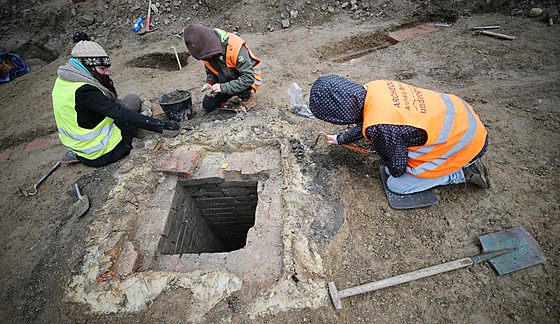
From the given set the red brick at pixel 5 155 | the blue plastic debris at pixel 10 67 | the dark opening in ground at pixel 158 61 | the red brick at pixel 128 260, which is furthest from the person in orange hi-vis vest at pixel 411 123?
the blue plastic debris at pixel 10 67

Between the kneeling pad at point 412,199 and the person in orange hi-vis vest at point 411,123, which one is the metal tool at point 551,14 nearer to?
the person in orange hi-vis vest at point 411,123

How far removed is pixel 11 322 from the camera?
189 cm

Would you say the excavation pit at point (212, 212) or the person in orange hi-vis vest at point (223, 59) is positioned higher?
the person in orange hi-vis vest at point (223, 59)

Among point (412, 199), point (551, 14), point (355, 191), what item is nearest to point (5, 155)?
point (355, 191)

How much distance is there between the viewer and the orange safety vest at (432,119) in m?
1.88

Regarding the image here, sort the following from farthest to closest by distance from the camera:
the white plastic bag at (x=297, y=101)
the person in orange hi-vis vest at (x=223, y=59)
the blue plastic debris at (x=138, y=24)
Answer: the blue plastic debris at (x=138, y=24) < the white plastic bag at (x=297, y=101) < the person in orange hi-vis vest at (x=223, y=59)

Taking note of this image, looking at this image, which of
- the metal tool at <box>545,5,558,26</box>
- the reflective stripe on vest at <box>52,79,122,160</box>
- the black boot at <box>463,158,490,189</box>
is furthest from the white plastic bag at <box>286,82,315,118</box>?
the metal tool at <box>545,5,558,26</box>

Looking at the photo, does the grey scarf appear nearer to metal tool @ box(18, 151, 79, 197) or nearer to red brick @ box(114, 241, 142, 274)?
metal tool @ box(18, 151, 79, 197)

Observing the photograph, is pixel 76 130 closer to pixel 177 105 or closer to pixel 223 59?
pixel 177 105

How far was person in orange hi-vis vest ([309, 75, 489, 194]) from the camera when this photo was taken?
6.21 feet

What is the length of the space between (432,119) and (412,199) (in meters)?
0.81

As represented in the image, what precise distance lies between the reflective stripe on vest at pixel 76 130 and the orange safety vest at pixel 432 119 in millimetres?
2894

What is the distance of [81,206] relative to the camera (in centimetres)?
256

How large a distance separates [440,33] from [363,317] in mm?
5881
